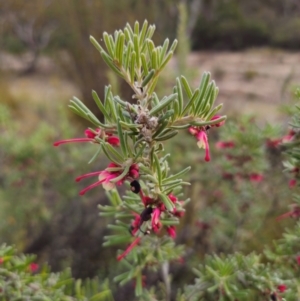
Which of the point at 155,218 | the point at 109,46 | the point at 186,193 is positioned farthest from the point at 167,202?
the point at 186,193

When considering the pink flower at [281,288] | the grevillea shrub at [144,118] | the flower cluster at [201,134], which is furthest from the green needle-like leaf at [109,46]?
the pink flower at [281,288]

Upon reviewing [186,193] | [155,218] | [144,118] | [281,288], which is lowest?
[186,193]

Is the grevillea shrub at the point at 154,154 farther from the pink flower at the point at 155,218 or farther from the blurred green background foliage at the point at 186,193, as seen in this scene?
the blurred green background foliage at the point at 186,193

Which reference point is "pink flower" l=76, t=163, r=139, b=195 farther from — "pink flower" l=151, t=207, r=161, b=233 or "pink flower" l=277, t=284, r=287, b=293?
"pink flower" l=277, t=284, r=287, b=293

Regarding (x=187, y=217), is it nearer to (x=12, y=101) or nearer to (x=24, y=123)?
(x=24, y=123)

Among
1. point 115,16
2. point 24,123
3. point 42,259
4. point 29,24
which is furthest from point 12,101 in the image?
point 29,24

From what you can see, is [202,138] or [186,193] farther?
[186,193]

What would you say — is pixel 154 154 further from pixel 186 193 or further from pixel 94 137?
pixel 186 193

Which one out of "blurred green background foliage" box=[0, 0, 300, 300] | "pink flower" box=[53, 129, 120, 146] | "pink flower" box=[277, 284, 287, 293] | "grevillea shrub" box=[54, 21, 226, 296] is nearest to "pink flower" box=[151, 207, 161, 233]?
"grevillea shrub" box=[54, 21, 226, 296]

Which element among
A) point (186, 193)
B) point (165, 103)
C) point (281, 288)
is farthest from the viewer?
point (186, 193)

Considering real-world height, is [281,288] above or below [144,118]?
below

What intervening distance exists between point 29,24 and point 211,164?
861 cm

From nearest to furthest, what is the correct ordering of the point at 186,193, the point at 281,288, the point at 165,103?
the point at 165,103 → the point at 281,288 → the point at 186,193

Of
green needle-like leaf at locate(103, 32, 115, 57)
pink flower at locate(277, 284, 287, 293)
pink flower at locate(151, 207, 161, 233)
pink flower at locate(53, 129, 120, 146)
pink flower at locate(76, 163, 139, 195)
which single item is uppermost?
green needle-like leaf at locate(103, 32, 115, 57)
